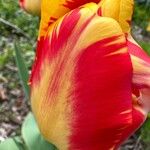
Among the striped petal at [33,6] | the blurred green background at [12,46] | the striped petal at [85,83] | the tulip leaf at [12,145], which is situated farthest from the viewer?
the blurred green background at [12,46]

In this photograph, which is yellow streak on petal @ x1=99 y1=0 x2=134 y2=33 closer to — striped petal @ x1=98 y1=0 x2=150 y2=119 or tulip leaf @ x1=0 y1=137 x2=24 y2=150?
striped petal @ x1=98 y1=0 x2=150 y2=119

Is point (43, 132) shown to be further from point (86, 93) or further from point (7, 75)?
point (7, 75)

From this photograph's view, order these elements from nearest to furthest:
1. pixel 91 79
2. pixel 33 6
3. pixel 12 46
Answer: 1. pixel 91 79
2. pixel 33 6
3. pixel 12 46

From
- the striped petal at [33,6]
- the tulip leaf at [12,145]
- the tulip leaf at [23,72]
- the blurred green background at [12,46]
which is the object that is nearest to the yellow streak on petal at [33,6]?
the striped petal at [33,6]

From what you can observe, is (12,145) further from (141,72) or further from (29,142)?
(141,72)

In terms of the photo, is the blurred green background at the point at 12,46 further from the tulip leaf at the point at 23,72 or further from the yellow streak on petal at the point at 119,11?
the yellow streak on petal at the point at 119,11

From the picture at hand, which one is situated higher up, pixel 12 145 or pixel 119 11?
pixel 119 11

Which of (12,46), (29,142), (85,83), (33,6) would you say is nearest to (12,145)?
(29,142)

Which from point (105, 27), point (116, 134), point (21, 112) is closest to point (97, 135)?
point (116, 134)
